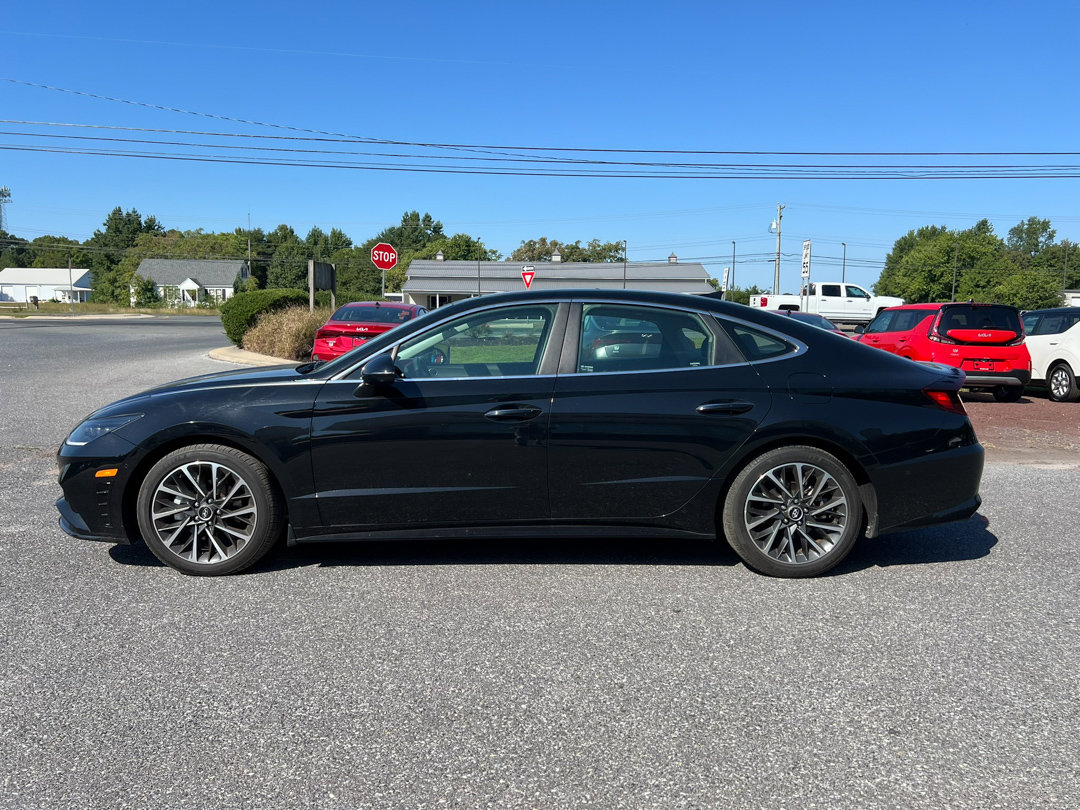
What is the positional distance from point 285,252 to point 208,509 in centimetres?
12989

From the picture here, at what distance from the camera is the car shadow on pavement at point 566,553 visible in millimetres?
4895

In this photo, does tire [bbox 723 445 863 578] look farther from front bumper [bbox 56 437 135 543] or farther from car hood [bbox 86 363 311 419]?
front bumper [bbox 56 437 135 543]

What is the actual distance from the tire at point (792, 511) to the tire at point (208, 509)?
2557mm

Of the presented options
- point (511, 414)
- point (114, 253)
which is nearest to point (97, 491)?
point (511, 414)

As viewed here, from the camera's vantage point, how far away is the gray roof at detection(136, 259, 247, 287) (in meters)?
106

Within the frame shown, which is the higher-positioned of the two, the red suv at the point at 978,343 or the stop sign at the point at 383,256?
the stop sign at the point at 383,256

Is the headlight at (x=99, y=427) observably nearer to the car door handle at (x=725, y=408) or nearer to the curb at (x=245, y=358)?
the car door handle at (x=725, y=408)

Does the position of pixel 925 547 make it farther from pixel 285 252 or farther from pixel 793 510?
pixel 285 252

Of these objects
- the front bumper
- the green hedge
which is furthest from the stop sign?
the front bumper

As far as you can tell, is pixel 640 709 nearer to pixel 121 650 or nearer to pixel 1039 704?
pixel 1039 704

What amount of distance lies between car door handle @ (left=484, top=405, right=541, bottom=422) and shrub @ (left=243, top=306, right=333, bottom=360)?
16233 millimetres

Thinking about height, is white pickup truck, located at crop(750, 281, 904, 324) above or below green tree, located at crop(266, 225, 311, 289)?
below

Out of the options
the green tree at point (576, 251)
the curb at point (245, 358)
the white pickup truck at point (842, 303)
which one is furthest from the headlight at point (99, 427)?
the green tree at point (576, 251)

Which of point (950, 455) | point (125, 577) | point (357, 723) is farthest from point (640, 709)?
point (125, 577)
